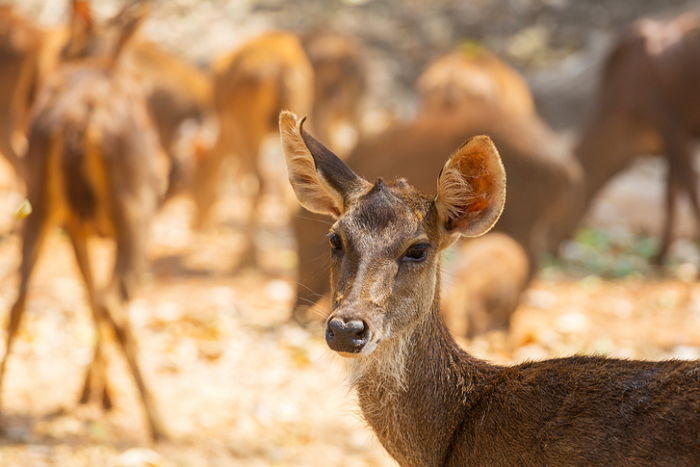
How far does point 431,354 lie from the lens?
3826 mm

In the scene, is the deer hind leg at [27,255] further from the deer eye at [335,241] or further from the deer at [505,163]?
the deer at [505,163]

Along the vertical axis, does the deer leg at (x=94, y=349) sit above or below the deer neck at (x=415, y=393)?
below

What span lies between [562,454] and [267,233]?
873 centimetres

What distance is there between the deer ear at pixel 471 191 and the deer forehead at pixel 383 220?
3.7 inches

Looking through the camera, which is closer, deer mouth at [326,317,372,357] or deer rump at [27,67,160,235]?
deer mouth at [326,317,372,357]

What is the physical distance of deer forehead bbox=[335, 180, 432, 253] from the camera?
3695 mm

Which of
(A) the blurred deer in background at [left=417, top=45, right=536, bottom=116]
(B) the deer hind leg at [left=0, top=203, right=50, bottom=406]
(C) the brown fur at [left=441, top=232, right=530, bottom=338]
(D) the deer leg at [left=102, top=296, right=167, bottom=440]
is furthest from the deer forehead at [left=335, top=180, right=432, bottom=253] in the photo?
(A) the blurred deer in background at [left=417, top=45, right=536, bottom=116]

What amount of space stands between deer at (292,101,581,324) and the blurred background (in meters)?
0.02

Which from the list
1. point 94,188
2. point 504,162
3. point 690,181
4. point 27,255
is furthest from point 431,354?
point 690,181

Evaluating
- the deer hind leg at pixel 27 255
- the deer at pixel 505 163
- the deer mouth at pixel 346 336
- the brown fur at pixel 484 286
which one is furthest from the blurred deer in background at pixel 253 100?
the deer mouth at pixel 346 336

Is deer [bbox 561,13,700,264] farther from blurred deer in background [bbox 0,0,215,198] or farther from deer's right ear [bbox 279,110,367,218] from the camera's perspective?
deer's right ear [bbox 279,110,367,218]

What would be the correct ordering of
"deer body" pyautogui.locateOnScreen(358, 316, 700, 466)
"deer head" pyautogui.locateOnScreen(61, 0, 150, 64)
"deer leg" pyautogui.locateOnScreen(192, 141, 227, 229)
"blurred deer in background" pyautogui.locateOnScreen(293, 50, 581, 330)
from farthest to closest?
"deer leg" pyautogui.locateOnScreen(192, 141, 227, 229) < "blurred deer in background" pyautogui.locateOnScreen(293, 50, 581, 330) < "deer head" pyautogui.locateOnScreen(61, 0, 150, 64) < "deer body" pyautogui.locateOnScreen(358, 316, 700, 466)

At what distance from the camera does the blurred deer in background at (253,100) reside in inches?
409

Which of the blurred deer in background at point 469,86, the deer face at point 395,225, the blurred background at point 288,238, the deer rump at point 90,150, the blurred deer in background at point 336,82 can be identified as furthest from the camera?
the blurred deer in background at point 336,82
